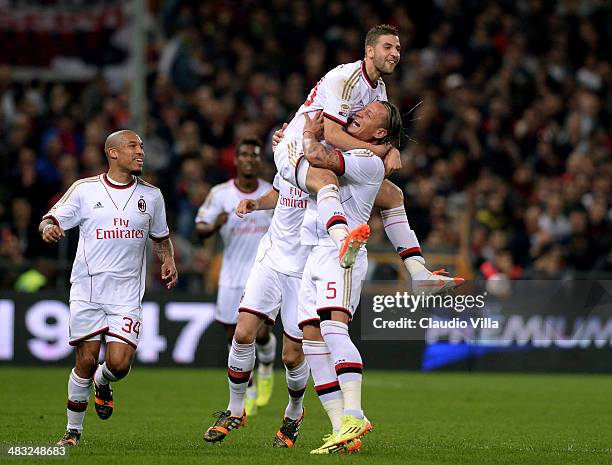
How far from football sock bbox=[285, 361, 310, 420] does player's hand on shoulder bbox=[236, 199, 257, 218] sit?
130 centimetres

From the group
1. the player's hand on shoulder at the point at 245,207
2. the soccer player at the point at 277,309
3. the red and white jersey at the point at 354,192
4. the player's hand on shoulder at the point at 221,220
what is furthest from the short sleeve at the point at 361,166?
the player's hand on shoulder at the point at 221,220

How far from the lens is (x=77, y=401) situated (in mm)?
9914

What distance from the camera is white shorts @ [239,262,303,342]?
1041 cm

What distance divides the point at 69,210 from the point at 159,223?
74 centimetres

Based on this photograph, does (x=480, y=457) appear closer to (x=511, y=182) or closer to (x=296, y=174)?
(x=296, y=174)

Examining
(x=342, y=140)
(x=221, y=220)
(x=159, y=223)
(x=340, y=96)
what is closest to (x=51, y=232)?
(x=159, y=223)

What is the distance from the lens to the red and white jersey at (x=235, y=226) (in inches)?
552

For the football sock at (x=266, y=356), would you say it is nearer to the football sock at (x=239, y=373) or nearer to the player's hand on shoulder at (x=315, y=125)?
the football sock at (x=239, y=373)

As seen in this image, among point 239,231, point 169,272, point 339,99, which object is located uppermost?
point 339,99

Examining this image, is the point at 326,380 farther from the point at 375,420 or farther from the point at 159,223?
the point at 375,420

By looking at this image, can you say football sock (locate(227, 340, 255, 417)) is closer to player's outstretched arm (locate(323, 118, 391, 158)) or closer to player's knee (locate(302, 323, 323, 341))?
player's knee (locate(302, 323, 323, 341))

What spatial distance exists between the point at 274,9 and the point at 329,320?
1649cm

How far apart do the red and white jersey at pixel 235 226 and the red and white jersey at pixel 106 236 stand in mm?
3701

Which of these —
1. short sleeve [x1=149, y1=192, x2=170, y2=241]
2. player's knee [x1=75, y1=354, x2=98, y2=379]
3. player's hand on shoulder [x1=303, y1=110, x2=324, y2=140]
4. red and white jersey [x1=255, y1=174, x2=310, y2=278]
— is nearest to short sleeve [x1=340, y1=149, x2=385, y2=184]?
player's hand on shoulder [x1=303, y1=110, x2=324, y2=140]
